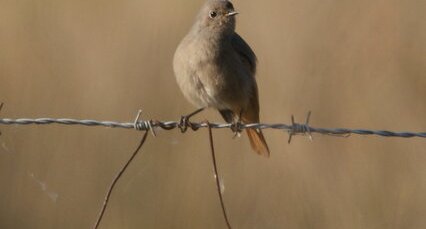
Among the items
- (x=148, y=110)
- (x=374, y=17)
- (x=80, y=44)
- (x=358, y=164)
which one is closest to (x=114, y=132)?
(x=148, y=110)

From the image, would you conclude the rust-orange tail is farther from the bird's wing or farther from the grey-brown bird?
the bird's wing

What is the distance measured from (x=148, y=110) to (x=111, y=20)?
1.20 metres

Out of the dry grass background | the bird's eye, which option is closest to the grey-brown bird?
the bird's eye

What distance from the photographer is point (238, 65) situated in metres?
6.76

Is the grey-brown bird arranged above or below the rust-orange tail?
above

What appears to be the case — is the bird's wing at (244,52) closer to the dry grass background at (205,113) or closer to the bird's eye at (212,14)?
the bird's eye at (212,14)

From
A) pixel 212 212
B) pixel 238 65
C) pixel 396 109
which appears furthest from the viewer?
pixel 396 109

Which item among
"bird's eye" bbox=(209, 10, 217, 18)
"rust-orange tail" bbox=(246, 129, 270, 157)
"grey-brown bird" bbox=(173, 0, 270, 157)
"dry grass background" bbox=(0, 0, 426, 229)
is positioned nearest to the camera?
"grey-brown bird" bbox=(173, 0, 270, 157)

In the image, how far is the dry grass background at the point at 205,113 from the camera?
7.38 metres

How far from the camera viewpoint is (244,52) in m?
6.88

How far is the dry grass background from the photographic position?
738 centimetres

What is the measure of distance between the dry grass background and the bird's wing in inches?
37.4

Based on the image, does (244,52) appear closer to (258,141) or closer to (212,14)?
(212,14)

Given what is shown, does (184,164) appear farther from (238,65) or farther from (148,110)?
(238,65)
